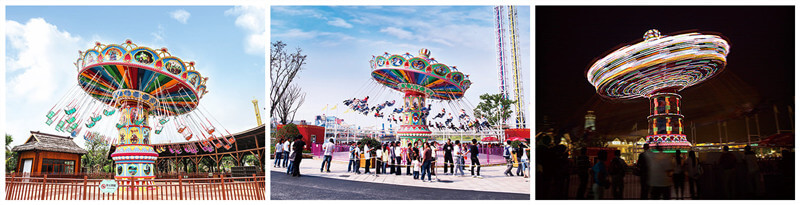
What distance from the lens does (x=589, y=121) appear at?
9.33 meters

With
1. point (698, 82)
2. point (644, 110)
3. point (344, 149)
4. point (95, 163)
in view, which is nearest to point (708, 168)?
point (698, 82)

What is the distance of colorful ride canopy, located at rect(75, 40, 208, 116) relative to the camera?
8906mm

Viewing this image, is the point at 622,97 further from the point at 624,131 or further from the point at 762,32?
the point at 762,32

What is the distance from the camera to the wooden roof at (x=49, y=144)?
50.5ft

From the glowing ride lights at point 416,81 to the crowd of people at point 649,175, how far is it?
3739 millimetres

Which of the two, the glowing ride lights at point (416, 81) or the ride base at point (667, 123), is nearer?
the ride base at point (667, 123)

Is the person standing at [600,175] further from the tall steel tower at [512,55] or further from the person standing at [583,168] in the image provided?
the tall steel tower at [512,55]

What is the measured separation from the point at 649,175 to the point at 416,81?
6055mm

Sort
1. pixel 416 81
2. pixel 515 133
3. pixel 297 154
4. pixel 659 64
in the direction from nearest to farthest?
pixel 659 64 < pixel 297 154 < pixel 416 81 < pixel 515 133

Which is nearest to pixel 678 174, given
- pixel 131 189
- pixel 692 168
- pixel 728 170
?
pixel 692 168

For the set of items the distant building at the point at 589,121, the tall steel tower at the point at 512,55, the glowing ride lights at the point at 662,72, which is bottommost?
the distant building at the point at 589,121

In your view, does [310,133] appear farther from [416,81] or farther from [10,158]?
[10,158]

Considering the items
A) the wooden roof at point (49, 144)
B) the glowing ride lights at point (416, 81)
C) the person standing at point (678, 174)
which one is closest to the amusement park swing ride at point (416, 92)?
the glowing ride lights at point (416, 81)

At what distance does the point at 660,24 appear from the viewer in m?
8.16
